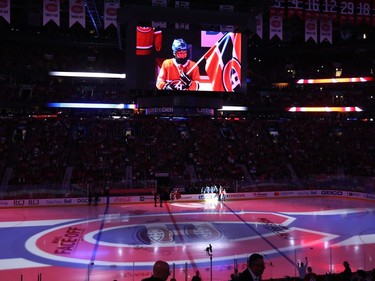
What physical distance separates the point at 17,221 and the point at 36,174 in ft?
30.4

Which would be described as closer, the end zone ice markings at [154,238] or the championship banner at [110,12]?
the end zone ice markings at [154,238]

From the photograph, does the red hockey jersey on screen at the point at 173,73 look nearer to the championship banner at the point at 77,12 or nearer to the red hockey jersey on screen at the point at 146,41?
the red hockey jersey on screen at the point at 146,41

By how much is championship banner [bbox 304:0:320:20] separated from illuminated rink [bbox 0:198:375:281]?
44.5 feet

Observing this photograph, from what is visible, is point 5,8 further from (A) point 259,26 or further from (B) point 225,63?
(A) point 259,26

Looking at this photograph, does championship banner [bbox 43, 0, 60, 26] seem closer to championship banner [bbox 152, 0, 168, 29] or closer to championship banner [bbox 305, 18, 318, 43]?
championship banner [bbox 152, 0, 168, 29]

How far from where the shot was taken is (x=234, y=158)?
127 feet

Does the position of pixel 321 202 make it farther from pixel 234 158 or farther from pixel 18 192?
pixel 18 192

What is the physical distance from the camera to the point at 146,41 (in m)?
23.9

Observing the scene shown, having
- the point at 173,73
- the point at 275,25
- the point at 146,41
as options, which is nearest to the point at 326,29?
the point at 275,25

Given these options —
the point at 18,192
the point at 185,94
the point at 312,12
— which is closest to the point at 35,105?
the point at 18,192

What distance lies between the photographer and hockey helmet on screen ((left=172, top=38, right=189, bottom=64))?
2397 cm

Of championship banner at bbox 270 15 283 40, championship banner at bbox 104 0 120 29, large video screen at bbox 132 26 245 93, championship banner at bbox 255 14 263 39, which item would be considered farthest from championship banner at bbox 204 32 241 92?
championship banner at bbox 104 0 120 29

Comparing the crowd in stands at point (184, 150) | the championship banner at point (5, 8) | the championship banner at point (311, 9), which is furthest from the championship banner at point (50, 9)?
the championship banner at point (311, 9)

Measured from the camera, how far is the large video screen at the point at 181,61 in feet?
78.3
